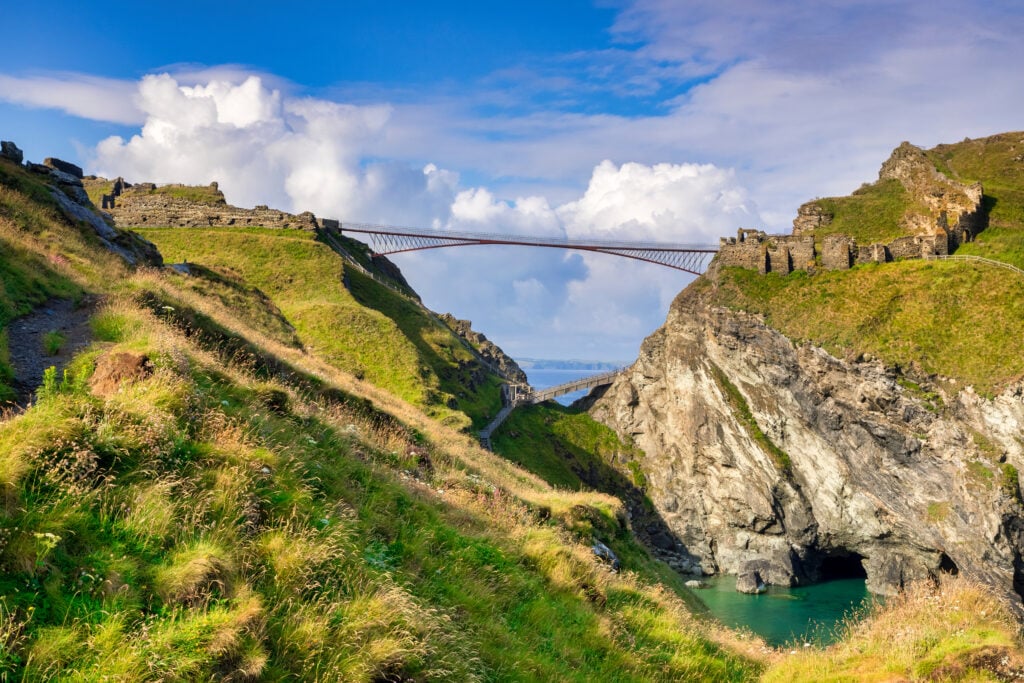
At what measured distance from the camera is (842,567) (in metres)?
82.8

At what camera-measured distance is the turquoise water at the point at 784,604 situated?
→ 58.8 metres

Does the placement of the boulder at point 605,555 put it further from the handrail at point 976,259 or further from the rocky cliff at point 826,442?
the handrail at point 976,259

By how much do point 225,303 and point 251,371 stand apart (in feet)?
64.2

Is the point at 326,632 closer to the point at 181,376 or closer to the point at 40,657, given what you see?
the point at 40,657

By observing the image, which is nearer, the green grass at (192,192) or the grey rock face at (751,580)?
the grey rock face at (751,580)

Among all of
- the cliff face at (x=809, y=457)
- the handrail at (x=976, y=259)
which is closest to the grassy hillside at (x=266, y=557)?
the cliff face at (x=809, y=457)

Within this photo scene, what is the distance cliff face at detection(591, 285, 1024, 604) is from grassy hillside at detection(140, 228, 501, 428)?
1045 inches

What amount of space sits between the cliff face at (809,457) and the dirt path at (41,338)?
6766 centimetres

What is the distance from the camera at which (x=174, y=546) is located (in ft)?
23.5

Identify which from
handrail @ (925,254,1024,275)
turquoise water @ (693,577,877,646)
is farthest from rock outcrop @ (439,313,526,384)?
handrail @ (925,254,1024,275)

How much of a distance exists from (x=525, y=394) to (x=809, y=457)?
127ft

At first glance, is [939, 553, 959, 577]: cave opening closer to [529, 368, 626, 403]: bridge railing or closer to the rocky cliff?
the rocky cliff

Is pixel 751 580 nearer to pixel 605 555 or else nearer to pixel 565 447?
pixel 565 447

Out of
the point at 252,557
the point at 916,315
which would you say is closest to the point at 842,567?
the point at 916,315
